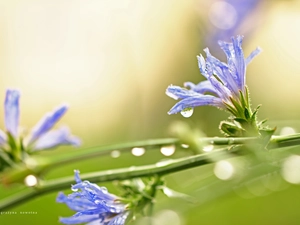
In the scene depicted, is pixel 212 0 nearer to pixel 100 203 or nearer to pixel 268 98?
pixel 268 98

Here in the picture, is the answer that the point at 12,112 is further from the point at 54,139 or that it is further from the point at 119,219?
the point at 119,219

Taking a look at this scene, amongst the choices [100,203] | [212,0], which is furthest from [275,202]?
[100,203]

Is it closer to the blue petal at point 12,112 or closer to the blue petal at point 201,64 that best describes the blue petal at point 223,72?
the blue petal at point 201,64

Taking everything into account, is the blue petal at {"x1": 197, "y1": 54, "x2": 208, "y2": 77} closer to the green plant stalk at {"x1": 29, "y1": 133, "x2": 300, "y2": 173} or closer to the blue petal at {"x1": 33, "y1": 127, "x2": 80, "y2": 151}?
the green plant stalk at {"x1": 29, "y1": 133, "x2": 300, "y2": 173}

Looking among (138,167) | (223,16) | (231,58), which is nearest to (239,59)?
Result: (231,58)

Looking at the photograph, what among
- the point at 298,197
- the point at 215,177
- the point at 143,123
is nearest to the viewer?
the point at 215,177

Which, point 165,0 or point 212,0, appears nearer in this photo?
point 212,0

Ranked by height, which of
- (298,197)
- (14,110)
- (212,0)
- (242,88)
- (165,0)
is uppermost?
(165,0)
